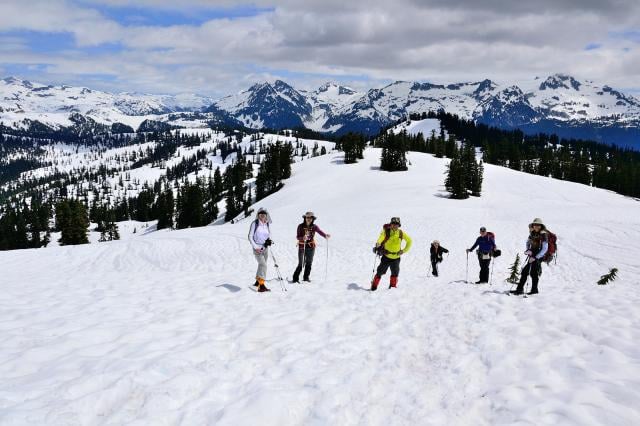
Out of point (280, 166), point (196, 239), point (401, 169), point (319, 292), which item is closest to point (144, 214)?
point (280, 166)

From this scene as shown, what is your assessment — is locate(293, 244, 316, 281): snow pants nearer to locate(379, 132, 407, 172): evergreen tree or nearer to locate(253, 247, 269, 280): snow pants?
locate(253, 247, 269, 280): snow pants

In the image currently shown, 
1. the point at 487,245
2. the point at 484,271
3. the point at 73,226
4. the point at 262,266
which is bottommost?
the point at 73,226

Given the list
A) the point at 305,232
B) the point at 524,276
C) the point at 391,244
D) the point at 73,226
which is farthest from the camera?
the point at 73,226

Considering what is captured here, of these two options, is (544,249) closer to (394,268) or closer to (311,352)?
(394,268)

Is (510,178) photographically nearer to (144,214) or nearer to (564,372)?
(564,372)

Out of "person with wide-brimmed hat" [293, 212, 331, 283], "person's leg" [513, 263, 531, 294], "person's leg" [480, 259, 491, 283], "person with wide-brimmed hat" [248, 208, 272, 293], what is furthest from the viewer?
"person's leg" [480, 259, 491, 283]

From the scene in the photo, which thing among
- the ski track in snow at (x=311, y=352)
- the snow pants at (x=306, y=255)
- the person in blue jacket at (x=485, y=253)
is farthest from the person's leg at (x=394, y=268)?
the person in blue jacket at (x=485, y=253)

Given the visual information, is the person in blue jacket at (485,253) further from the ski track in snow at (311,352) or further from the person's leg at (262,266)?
the person's leg at (262,266)

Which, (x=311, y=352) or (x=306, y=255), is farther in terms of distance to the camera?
(x=306, y=255)

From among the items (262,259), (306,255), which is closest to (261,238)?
(262,259)

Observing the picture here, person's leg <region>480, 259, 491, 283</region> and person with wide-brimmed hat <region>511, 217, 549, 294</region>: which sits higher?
person with wide-brimmed hat <region>511, 217, 549, 294</region>

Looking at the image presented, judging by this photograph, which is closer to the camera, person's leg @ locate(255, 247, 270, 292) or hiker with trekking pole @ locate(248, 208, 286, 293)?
hiker with trekking pole @ locate(248, 208, 286, 293)

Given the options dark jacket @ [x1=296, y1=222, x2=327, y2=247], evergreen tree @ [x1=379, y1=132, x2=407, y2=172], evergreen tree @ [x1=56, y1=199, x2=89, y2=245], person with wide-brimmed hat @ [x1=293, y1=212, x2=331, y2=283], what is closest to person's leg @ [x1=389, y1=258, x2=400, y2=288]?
person with wide-brimmed hat @ [x1=293, y1=212, x2=331, y2=283]

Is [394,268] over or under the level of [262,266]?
under
